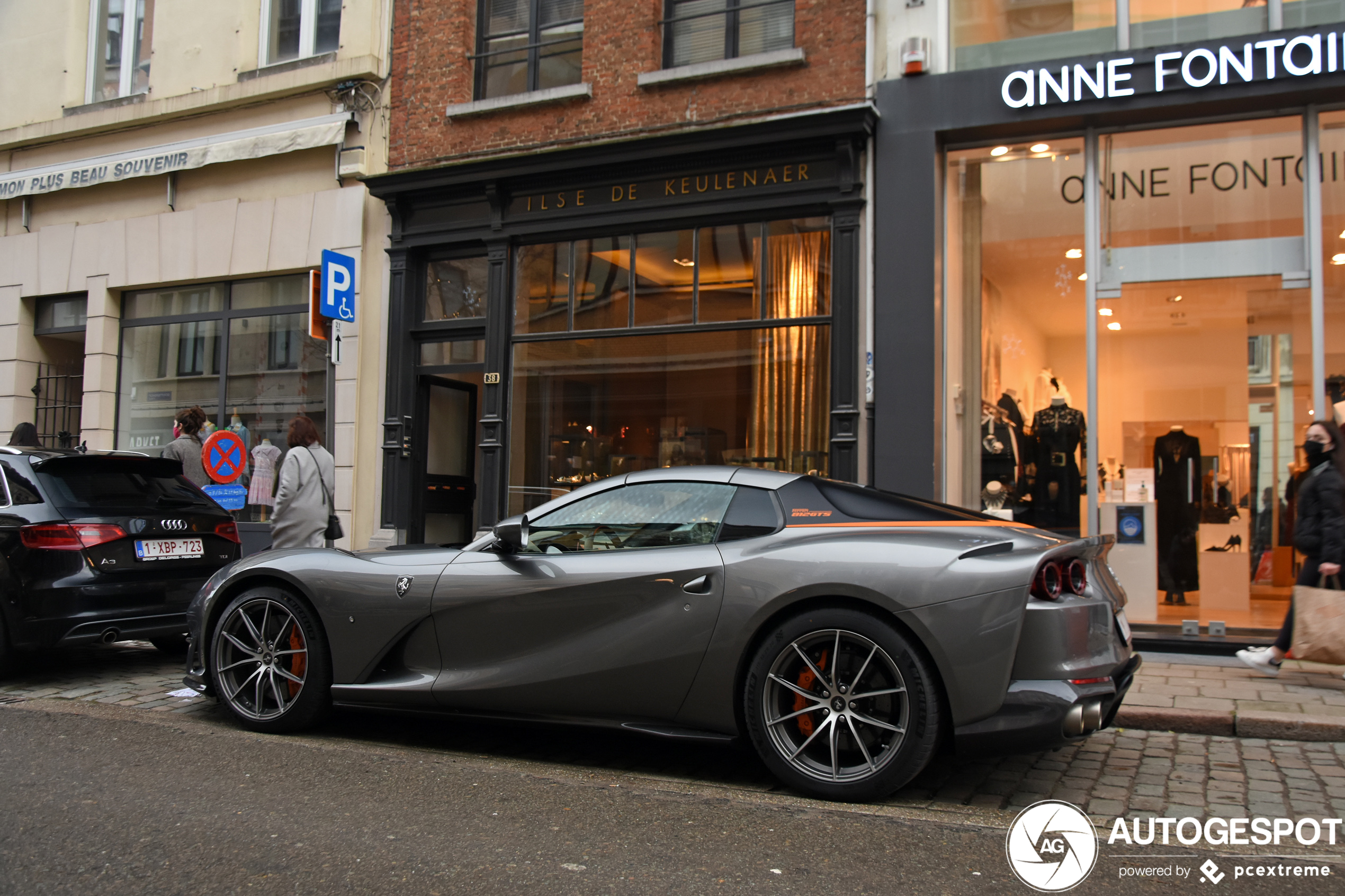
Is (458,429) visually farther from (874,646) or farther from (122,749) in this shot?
(874,646)

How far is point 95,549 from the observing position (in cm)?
650

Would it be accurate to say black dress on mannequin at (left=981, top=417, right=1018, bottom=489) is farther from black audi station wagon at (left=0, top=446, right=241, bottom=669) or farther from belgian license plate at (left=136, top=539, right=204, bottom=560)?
belgian license plate at (left=136, top=539, right=204, bottom=560)

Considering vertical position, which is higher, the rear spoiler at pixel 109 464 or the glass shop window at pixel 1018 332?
the glass shop window at pixel 1018 332

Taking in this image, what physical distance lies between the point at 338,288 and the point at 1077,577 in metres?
8.13

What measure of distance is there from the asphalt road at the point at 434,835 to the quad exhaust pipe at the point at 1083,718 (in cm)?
48

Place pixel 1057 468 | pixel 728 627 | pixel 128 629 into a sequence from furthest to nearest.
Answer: pixel 1057 468 < pixel 128 629 < pixel 728 627

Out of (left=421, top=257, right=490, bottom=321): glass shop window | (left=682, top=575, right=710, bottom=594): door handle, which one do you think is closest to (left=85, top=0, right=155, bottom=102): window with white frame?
(left=421, top=257, right=490, bottom=321): glass shop window

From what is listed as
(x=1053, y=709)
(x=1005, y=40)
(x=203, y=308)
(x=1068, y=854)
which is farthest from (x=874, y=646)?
(x=203, y=308)

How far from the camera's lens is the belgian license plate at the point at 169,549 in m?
6.73

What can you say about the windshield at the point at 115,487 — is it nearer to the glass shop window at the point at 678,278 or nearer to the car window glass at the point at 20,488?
the car window glass at the point at 20,488

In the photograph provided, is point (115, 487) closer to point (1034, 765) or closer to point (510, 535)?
point (510, 535)

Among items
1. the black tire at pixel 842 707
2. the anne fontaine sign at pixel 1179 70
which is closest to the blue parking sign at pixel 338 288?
the anne fontaine sign at pixel 1179 70

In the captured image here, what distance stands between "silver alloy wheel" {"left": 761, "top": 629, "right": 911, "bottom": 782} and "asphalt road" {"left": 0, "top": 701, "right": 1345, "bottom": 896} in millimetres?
191

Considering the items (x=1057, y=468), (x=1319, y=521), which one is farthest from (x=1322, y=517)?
(x=1057, y=468)
